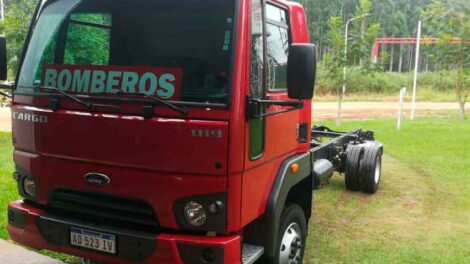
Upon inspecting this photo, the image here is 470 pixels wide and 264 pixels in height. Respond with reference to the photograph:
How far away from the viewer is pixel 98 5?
3.78 m

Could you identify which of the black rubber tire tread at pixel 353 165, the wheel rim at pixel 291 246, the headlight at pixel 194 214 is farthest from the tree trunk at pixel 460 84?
the headlight at pixel 194 214

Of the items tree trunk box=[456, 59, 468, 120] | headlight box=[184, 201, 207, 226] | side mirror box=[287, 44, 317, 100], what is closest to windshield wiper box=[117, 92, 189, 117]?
headlight box=[184, 201, 207, 226]

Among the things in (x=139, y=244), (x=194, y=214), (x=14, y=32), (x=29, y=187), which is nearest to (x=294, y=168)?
(x=194, y=214)

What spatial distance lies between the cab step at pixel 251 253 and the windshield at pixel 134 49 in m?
1.08

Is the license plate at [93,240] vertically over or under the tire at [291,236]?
over

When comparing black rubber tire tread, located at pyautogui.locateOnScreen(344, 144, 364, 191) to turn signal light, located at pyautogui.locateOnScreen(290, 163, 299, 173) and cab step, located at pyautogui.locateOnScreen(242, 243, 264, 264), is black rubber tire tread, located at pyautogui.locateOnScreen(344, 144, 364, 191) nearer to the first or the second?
turn signal light, located at pyautogui.locateOnScreen(290, 163, 299, 173)

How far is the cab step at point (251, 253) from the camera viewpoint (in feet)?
11.4

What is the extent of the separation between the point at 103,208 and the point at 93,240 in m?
0.22

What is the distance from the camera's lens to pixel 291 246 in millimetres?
4191

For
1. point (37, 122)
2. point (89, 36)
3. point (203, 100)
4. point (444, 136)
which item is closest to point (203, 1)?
point (203, 100)

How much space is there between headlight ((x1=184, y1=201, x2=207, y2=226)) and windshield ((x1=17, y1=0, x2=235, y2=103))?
66 centimetres

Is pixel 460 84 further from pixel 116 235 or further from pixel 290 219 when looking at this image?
pixel 116 235

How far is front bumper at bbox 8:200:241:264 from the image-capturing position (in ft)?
10.5

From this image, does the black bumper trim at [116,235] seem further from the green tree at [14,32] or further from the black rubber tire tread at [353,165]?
the green tree at [14,32]
